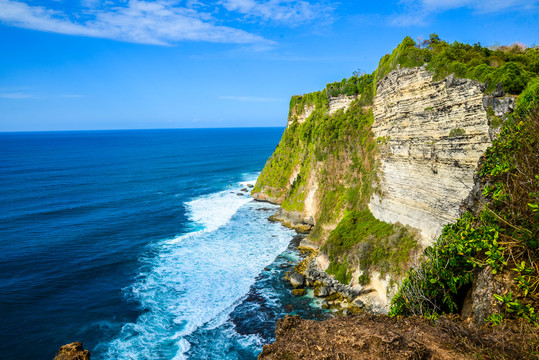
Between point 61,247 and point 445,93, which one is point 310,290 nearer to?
point 445,93

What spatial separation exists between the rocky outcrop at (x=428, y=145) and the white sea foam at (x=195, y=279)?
631 inches

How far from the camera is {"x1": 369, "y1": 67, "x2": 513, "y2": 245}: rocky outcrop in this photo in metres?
20.2

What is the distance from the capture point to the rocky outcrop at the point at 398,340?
23.0ft

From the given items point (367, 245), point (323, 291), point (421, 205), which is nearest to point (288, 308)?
point (323, 291)

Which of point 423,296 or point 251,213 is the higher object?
point 423,296

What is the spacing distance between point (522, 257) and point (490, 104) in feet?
48.4

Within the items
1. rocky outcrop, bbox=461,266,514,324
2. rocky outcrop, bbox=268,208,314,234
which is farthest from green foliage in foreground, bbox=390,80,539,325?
rocky outcrop, bbox=268,208,314,234

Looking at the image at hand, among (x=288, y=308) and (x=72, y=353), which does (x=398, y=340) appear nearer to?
(x=72, y=353)

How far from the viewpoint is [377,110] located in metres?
33.9

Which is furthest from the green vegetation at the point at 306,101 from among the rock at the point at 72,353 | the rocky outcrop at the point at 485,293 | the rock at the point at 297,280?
the rock at the point at 72,353

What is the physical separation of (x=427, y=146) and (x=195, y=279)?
985 inches

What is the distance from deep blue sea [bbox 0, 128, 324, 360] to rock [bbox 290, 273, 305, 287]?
4.01 ft

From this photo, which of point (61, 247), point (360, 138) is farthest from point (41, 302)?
point (360, 138)

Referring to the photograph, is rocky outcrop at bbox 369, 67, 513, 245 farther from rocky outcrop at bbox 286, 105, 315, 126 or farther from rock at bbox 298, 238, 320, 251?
rocky outcrop at bbox 286, 105, 315, 126
